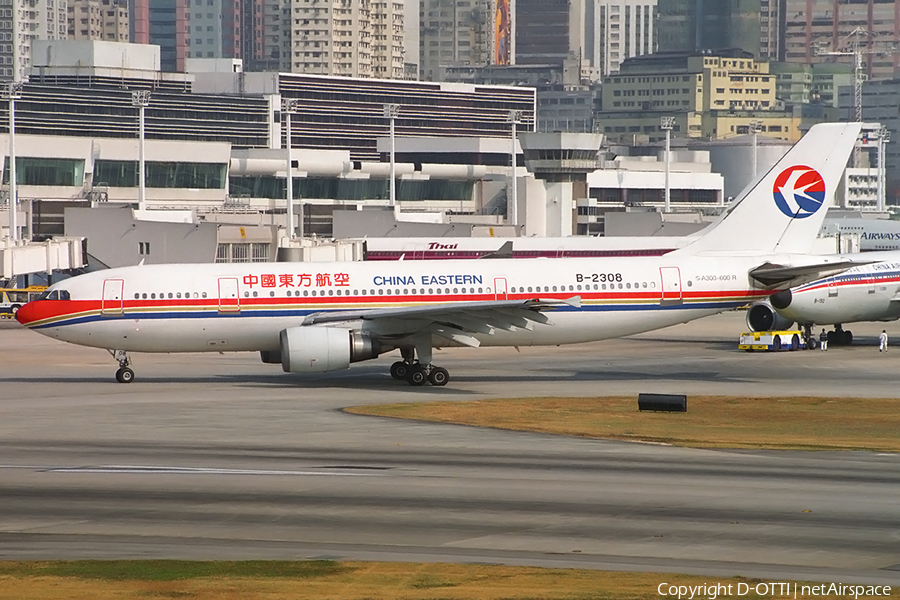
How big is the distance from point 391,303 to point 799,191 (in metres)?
18.4

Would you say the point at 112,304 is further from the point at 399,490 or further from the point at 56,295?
the point at 399,490

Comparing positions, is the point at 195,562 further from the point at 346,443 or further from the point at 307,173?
the point at 307,173

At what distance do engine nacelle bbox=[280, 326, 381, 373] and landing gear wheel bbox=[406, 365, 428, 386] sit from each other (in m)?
2.82

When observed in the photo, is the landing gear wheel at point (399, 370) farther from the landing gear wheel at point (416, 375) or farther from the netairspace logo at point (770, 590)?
the netairspace logo at point (770, 590)

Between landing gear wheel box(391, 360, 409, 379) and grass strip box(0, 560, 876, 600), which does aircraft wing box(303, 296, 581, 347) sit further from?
grass strip box(0, 560, 876, 600)

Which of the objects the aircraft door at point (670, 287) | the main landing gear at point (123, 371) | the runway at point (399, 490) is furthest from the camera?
the aircraft door at point (670, 287)

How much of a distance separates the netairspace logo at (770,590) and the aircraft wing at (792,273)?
30809 millimetres

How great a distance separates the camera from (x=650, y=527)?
2447 cm

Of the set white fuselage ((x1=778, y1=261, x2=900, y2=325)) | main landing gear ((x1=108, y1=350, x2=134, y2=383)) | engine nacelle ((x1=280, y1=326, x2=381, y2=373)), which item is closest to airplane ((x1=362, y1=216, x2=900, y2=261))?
white fuselage ((x1=778, y1=261, x2=900, y2=325))

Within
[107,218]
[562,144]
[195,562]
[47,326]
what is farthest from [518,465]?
[562,144]

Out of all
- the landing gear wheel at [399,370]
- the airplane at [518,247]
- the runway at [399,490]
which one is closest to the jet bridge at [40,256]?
the airplane at [518,247]

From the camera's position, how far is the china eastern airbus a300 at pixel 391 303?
47031 millimetres

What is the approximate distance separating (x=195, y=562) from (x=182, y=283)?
27.6 metres

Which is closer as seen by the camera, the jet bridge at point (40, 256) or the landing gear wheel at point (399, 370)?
the landing gear wheel at point (399, 370)
